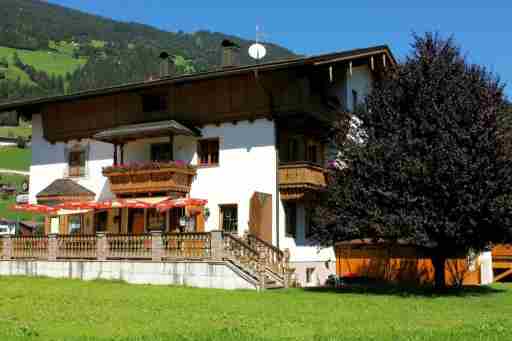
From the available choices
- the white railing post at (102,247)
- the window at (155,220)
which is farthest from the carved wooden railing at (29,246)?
the window at (155,220)

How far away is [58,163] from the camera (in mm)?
36094

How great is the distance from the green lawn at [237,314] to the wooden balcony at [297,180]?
6088mm

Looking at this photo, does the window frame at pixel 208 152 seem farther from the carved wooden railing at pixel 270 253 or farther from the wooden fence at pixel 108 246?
the wooden fence at pixel 108 246

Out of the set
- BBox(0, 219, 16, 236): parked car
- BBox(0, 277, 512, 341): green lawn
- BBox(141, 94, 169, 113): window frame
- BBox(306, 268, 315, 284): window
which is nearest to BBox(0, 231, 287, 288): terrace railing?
BBox(0, 277, 512, 341): green lawn

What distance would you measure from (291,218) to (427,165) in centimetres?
892

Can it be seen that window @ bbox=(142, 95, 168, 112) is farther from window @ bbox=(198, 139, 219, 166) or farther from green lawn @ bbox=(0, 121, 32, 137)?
green lawn @ bbox=(0, 121, 32, 137)

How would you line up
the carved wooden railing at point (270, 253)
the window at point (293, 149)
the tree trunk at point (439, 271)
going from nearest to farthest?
the tree trunk at point (439, 271), the carved wooden railing at point (270, 253), the window at point (293, 149)

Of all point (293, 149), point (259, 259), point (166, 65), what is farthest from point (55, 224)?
point (259, 259)

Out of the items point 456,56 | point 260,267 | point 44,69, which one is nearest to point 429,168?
point 456,56

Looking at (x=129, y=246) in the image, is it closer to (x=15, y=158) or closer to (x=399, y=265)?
(x=399, y=265)

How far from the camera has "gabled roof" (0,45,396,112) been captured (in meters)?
29.0

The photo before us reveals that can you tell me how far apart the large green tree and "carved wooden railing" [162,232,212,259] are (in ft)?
13.7

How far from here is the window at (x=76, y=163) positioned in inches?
1390

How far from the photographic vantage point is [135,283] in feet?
87.2
